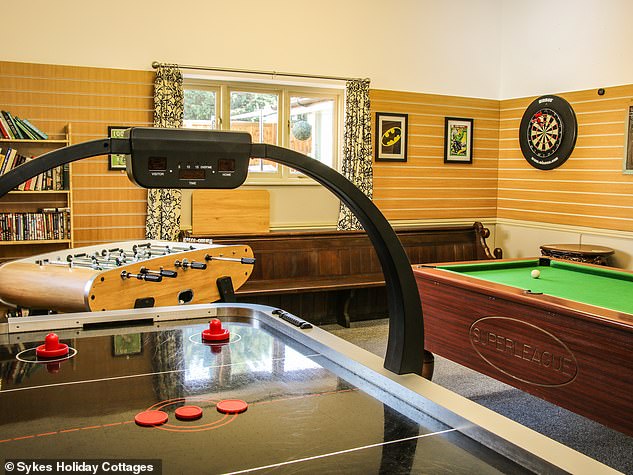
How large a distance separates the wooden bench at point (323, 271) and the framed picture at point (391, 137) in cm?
85

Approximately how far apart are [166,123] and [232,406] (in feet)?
15.4

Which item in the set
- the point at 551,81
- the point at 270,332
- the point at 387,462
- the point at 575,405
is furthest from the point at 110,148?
the point at 551,81

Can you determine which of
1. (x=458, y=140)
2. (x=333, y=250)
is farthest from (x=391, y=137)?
(x=333, y=250)

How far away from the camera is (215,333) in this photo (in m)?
2.20

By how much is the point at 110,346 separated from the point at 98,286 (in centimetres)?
93

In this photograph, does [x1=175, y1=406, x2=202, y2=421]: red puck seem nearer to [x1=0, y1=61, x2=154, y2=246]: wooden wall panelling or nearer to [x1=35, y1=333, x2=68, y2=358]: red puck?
[x1=35, y1=333, x2=68, y2=358]: red puck

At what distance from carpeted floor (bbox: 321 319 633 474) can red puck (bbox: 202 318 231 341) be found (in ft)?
5.52

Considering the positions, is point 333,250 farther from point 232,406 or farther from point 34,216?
point 232,406

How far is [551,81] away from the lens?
22.4 feet

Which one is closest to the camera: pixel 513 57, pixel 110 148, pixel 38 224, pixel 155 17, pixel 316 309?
pixel 110 148

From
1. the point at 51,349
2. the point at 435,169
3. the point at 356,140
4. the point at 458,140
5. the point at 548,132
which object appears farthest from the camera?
the point at 458,140

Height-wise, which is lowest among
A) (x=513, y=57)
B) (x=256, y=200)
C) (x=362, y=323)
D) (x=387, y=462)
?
(x=362, y=323)

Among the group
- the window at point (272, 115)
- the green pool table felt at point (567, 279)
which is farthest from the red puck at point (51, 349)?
the window at point (272, 115)

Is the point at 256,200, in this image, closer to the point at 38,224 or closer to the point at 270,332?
the point at 38,224
